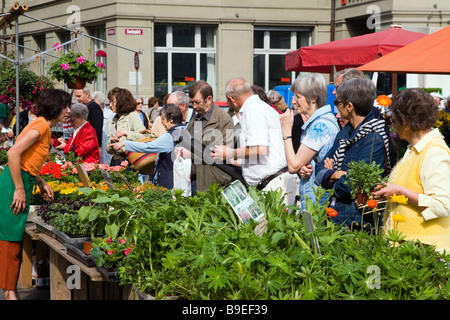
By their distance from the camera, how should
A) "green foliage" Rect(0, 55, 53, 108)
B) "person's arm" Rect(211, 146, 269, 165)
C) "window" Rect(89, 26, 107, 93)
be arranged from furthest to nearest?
1. "window" Rect(89, 26, 107, 93)
2. "green foliage" Rect(0, 55, 53, 108)
3. "person's arm" Rect(211, 146, 269, 165)

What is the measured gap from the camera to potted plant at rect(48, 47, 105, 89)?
28.6 feet

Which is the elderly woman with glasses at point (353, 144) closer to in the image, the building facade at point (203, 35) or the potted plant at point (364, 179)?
the potted plant at point (364, 179)

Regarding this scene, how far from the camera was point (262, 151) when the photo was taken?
4.77 m

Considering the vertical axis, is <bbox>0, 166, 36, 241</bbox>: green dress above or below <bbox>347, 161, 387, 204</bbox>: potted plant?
below

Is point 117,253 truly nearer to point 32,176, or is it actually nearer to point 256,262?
point 256,262

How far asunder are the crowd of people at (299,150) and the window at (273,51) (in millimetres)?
15480

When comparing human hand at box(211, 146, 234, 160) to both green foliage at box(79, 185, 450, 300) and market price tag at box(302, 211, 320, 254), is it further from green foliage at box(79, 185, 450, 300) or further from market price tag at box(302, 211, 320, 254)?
market price tag at box(302, 211, 320, 254)

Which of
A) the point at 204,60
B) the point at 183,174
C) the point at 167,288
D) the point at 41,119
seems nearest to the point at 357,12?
the point at 204,60

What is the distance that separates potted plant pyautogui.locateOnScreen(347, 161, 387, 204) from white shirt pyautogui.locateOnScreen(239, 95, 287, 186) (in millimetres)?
1782

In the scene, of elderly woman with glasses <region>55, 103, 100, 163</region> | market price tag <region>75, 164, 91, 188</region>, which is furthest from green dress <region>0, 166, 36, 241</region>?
elderly woman with glasses <region>55, 103, 100, 163</region>

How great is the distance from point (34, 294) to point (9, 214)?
1.64m

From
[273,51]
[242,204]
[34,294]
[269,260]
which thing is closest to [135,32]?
[273,51]

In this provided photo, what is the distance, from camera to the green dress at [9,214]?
4.38 metres

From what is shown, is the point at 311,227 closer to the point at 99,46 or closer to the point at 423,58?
the point at 423,58
